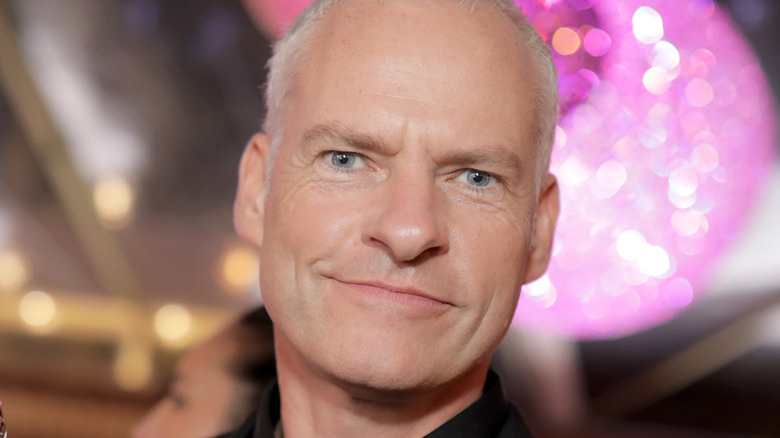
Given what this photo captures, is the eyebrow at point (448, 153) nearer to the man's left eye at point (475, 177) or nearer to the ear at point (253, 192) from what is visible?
the man's left eye at point (475, 177)

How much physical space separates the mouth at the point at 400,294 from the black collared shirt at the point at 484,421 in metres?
0.20

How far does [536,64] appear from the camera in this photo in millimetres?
1140

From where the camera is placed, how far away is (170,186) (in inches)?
156

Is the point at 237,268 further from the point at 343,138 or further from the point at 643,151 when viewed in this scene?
the point at 343,138

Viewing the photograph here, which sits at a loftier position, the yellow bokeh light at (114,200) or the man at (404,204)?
the yellow bokeh light at (114,200)

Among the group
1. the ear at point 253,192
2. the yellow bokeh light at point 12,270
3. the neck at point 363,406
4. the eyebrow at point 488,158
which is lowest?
the neck at point 363,406

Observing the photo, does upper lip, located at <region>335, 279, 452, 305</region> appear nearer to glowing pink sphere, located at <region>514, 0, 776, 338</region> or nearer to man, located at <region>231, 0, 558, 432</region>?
man, located at <region>231, 0, 558, 432</region>

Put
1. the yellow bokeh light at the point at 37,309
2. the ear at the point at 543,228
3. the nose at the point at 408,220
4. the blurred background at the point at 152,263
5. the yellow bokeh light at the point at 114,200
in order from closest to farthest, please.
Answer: the nose at the point at 408,220
the ear at the point at 543,228
the blurred background at the point at 152,263
the yellow bokeh light at the point at 114,200
the yellow bokeh light at the point at 37,309

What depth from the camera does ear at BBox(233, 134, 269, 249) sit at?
4.08ft

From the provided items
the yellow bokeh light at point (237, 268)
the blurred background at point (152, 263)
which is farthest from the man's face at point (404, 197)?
the yellow bokeh light at point (237, 268)

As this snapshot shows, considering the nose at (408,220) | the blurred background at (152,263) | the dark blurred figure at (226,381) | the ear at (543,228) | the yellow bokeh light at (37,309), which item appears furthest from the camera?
the yellow bokeh light at (37,309)

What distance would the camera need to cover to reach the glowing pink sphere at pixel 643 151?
7.94ft

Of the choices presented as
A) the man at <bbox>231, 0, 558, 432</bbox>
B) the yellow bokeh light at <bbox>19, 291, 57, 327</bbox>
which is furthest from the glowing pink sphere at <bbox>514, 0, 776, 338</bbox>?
the yellow bokeh light at <bbox>19, 291, 57, 327</bbox>

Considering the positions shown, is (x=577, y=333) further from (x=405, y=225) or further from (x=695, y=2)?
(x=405, y=225)
